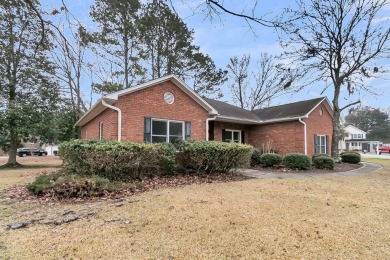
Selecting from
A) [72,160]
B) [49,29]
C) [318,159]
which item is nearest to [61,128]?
[72,160]

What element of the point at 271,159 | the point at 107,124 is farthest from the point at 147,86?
the point at 271,159

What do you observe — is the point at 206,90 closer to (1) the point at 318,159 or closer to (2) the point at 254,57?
(2) the point at 254,57

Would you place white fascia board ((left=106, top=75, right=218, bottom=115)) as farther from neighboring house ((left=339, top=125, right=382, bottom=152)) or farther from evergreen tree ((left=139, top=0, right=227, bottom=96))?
neighboring house ((left=339, top=125, right=382, bottom=152))

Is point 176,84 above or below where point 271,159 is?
above

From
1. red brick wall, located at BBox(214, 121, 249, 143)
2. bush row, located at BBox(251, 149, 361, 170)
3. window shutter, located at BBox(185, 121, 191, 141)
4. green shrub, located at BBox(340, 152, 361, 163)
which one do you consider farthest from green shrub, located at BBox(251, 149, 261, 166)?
green shrub, located at BBox(340, 152, 361, 163)

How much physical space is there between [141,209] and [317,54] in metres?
16.1

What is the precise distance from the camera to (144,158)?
8.23 metres

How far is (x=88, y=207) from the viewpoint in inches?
206

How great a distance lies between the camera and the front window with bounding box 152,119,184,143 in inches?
445

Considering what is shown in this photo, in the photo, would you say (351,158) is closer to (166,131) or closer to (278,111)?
(278,111)

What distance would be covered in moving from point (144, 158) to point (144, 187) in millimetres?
1209

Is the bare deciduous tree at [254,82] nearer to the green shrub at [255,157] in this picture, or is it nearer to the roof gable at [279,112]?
the roof gable at [279,112]

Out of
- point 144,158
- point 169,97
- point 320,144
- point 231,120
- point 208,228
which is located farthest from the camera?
point 320,144

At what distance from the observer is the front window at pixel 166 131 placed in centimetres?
1130
